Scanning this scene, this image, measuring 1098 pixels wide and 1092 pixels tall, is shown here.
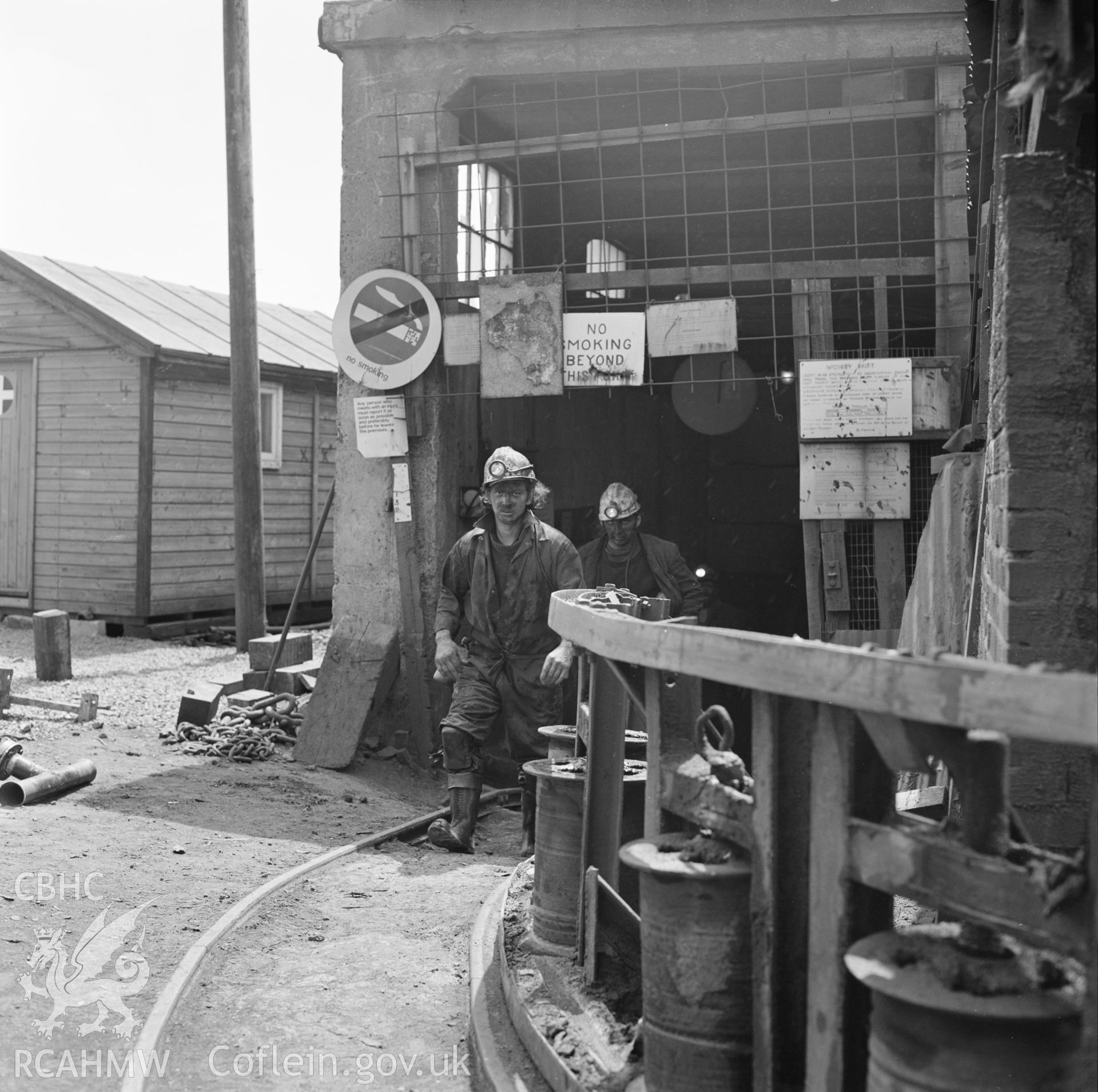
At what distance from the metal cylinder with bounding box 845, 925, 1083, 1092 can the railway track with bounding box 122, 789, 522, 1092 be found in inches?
80.5

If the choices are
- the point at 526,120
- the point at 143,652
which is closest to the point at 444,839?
the point at 526,120

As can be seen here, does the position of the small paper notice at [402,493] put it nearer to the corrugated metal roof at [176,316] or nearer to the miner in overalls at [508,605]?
the miner in overalls at [508,605]

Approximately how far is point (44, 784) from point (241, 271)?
7281 mm

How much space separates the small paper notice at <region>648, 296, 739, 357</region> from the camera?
7.96 metres

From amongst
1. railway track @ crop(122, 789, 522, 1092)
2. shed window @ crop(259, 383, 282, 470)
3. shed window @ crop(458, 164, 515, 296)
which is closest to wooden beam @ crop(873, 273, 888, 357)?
shed window @ crop(458, 164, 515, 296)

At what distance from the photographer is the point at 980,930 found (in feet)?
7.54

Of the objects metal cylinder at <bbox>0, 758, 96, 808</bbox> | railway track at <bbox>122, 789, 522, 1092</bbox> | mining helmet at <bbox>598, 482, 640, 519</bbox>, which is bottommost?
railway track at <bbox>122, 789, 522, 1092</bbox>

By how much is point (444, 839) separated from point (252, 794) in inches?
63.3

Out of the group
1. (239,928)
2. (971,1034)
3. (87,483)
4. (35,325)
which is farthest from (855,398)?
(35,325)

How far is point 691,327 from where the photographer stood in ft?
26.4

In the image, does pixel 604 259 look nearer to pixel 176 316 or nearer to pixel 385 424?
pixel 385 424

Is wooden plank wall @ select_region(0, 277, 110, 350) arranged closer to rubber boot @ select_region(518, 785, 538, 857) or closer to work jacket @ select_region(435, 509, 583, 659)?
work jacket @ select_region(435, 509, 583, 659)

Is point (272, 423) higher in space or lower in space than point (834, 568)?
higher

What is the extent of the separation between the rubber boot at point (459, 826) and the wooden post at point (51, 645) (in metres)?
5.95
